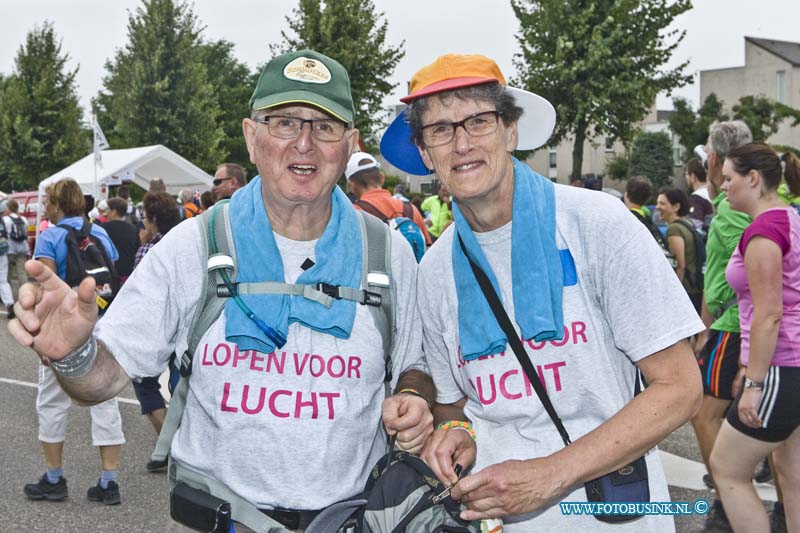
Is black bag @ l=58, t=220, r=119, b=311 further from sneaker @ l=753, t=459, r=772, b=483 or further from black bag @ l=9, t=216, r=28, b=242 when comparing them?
black bag @ l=9, t=216, r=28, b=242

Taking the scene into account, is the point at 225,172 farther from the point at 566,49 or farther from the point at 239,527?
the point at 566,49

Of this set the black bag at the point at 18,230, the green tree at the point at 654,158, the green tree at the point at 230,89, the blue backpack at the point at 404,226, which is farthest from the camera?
the green tree at the point at 230,89

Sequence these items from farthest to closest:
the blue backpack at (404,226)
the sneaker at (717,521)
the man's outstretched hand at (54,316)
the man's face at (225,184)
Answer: the man's face at (225,184) → the blue backpack at (404,226) → the sneaker at (717,521) → the man's outstretched hand at (54,316)

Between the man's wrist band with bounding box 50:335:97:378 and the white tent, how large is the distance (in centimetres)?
1872

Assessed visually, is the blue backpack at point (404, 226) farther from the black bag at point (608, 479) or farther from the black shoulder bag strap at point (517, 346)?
the black bag at point (608, 479)

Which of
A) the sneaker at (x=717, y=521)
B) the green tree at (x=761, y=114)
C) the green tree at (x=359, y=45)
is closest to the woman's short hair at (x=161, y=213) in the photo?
the sneaker at (x=717, y=521)

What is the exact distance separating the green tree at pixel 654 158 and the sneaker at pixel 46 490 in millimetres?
48875

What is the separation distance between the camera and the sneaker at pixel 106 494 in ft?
18.2

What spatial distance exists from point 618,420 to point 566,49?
31.4m

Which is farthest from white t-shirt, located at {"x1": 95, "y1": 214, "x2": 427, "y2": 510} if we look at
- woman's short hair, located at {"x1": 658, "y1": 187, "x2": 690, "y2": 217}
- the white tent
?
the white tent

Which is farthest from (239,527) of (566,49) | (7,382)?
(566,49)

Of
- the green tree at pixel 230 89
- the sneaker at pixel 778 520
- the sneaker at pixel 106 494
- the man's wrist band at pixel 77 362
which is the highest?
the green tree at pixel 230 89

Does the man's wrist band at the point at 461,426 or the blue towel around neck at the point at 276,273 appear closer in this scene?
the blue towel around neck at the point at 276,273

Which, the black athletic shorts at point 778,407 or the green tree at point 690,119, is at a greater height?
the green tree at point 690,119
